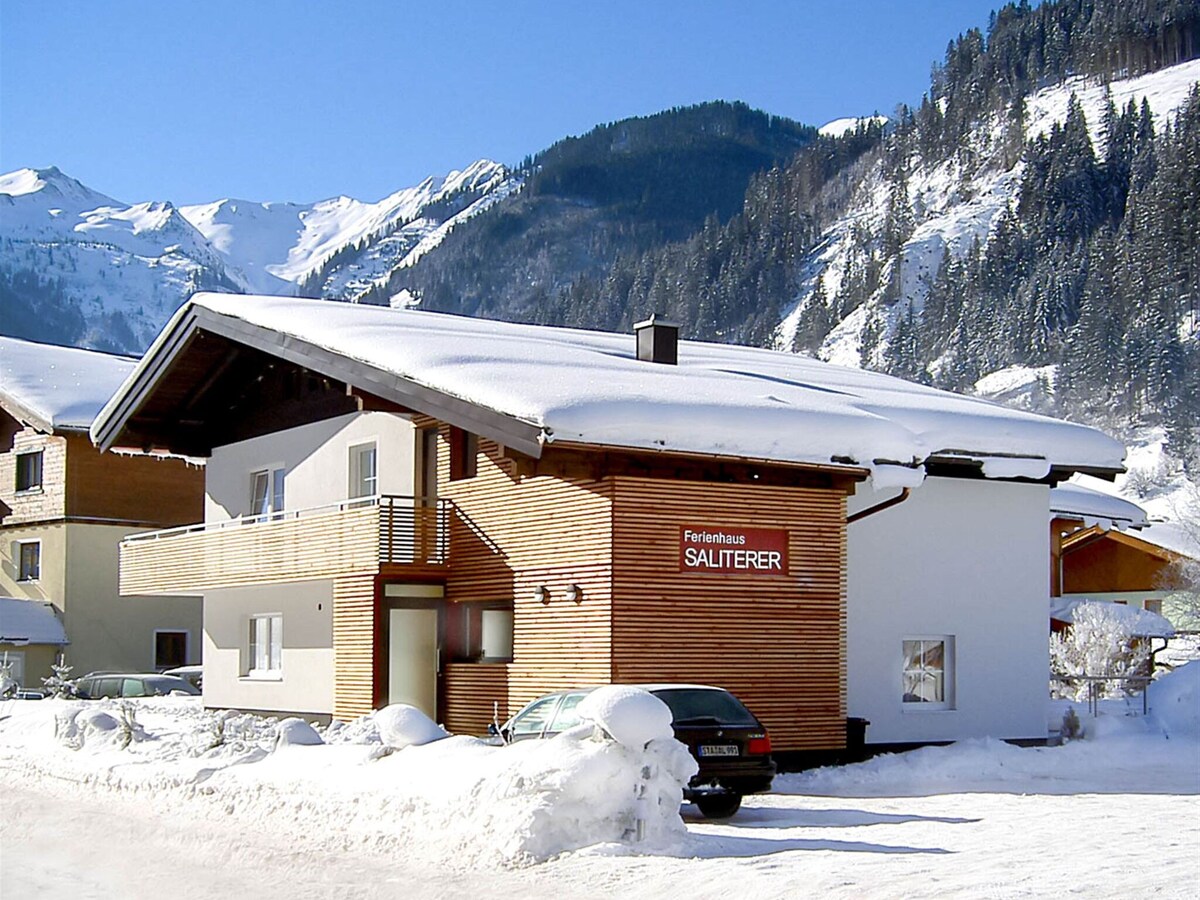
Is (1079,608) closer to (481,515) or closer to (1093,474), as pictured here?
(1093,474)

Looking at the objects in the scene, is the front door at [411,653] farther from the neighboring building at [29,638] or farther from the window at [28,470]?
the window at [28,470]

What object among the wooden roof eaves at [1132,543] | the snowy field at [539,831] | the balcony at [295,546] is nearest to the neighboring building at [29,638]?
the balcony at [295,546]

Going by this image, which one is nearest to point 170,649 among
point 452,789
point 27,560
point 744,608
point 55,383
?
point 27,560

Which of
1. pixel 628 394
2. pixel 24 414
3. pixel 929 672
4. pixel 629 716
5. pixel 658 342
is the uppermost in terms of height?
pixel 24 414

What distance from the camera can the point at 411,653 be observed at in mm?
24547

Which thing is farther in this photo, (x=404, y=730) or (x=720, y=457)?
(x=720, y=457)

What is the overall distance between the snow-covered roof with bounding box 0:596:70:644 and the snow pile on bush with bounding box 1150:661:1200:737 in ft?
96.4

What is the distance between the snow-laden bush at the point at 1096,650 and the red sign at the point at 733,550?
1351cm

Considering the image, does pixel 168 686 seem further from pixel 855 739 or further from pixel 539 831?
pixel 539 831

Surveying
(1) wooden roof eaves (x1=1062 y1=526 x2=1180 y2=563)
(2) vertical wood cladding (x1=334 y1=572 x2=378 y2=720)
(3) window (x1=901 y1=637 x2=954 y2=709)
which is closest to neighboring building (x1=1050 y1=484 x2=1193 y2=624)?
(1) wooden roof eaves (x1=1062 y1=526 x2=1180 y2=563)

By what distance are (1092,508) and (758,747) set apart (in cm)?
2746

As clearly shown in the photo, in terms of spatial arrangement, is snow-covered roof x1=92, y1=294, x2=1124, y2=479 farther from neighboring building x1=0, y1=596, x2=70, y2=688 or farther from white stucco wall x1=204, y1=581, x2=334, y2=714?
neighboring building x1=0, y1=596, x2=70, y2=688

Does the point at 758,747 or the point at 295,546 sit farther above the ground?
the point at 295,546

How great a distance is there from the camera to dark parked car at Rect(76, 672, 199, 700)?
33719 millimetres
